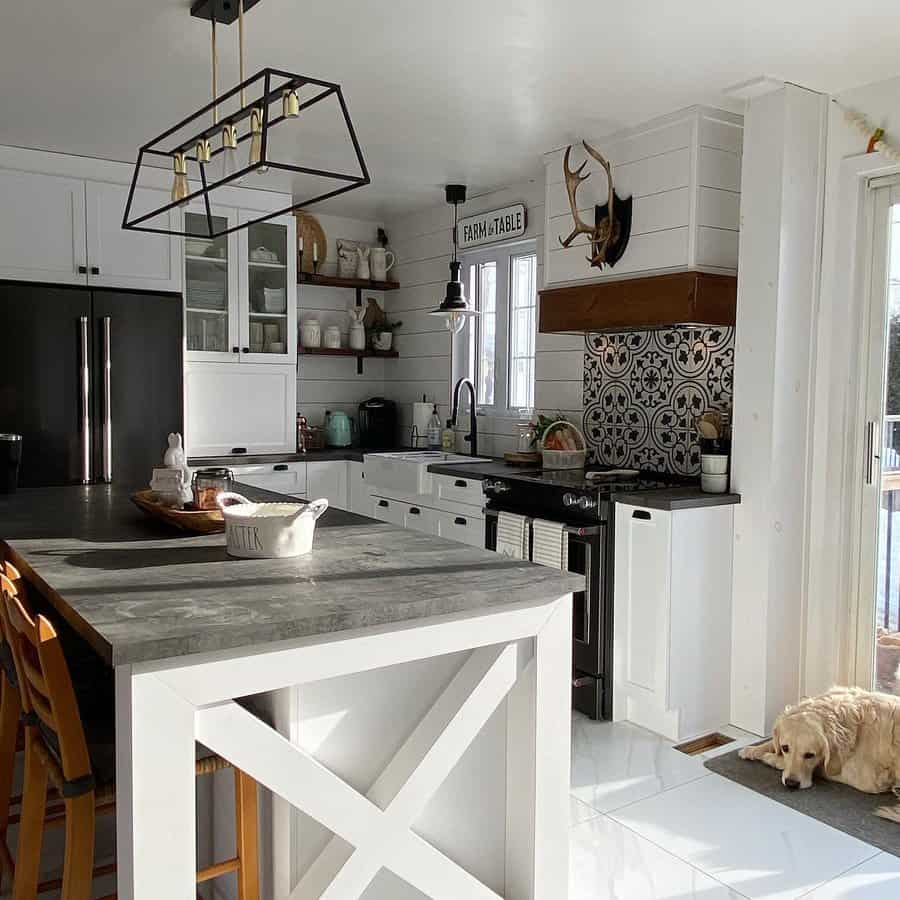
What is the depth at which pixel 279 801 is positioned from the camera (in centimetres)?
184

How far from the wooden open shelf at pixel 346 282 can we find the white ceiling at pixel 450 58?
149 cm

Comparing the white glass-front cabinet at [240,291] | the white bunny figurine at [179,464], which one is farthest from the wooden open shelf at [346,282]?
the white bunny figurine at [179,464]

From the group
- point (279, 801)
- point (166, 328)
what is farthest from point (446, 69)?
point (279, 801)

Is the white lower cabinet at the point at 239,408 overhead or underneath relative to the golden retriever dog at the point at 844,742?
overhead

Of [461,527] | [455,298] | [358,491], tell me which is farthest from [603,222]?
[358,491]

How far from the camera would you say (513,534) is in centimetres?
384

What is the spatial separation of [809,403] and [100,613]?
2793mm

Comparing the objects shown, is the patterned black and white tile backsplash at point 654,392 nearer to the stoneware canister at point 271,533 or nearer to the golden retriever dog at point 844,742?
the golden retriever dog at point 844,742

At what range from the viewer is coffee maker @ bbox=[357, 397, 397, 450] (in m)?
5.77

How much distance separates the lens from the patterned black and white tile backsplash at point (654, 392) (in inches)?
152

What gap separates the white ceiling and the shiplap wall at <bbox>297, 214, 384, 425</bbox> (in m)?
1.73

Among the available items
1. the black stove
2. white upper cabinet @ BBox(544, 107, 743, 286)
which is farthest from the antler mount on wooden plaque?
the black stove

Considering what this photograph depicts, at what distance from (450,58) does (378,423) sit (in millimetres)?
3014

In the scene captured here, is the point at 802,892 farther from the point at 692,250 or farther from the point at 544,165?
the point at 544,165
